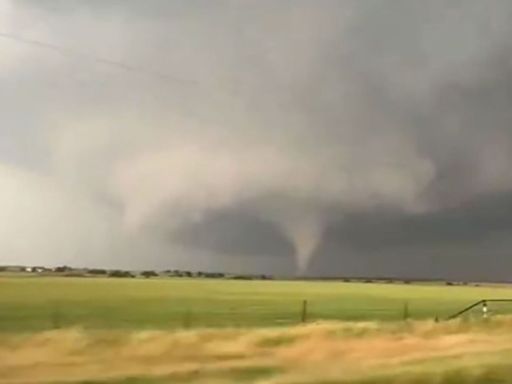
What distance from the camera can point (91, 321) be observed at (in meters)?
22.8

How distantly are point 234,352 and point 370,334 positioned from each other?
7.50 m

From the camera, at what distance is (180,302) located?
42.0 m

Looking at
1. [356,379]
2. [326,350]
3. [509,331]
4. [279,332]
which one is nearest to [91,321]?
[279,332]

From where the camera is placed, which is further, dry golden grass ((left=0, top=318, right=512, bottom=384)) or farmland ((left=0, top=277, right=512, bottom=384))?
farmland ((left=0, top=277, right=512, bottom=384))

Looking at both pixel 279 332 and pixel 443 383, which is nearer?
pixel 443 383

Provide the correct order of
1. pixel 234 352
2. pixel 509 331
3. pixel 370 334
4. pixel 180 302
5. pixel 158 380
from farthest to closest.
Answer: pixel 180 302
pixel 509 331
pixel 370 334
pixel 234 352
pixel 158 380

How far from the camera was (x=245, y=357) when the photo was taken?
17.4 m

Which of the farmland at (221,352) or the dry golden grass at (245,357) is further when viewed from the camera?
the farmland at (221,352)

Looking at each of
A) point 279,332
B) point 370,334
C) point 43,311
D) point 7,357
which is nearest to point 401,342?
point 370,334

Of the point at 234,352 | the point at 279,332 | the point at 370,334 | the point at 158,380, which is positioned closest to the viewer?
the point at 158,380

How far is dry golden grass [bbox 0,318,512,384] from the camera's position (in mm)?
13664

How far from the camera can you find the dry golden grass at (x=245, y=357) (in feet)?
Answer: 44.8

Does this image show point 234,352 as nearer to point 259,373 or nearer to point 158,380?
point 259,373

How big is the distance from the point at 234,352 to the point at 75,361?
4.64m
